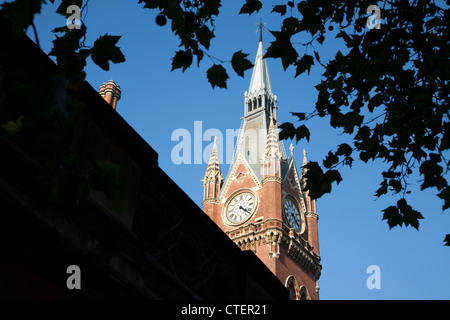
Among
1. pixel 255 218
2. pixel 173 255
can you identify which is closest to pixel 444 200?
pixel 173 255

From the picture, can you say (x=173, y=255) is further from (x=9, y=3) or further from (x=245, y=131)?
(x=245, y=131)

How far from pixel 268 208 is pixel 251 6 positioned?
141 ft

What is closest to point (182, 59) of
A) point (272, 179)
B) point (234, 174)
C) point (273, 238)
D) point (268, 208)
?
point (273, 238)

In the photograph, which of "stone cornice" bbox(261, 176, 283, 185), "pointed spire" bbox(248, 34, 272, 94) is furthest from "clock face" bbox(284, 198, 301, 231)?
"pointed spire" bbox(248, 34, 272, 94)

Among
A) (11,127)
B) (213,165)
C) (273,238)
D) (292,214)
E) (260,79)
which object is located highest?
(260,79)

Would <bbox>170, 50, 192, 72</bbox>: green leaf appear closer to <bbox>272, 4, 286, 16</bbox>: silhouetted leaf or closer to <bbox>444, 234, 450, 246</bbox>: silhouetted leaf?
<bbox>272, 4, 286, 16</bbox>: silhouetted leaf

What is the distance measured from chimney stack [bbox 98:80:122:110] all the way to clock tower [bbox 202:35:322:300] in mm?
22869

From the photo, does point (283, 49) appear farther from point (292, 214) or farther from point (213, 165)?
point (213, 165)

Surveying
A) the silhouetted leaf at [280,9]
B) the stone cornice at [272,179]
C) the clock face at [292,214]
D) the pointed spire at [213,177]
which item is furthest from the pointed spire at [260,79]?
the silhouetted leaf at [280,9]

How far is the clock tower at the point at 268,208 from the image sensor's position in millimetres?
46750

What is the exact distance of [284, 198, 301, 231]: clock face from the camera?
5064 cm

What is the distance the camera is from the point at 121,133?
4648 millimetres

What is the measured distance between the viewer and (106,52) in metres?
3.98

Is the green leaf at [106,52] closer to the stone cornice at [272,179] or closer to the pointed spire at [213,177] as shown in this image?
the stone cornice at [272,179]
